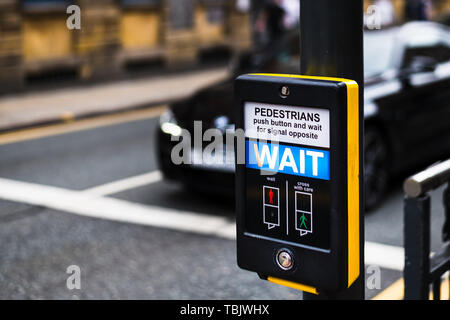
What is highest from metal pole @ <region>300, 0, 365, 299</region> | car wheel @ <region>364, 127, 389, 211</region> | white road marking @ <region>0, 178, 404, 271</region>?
metal pole @ <region>300, 0, 365, 299</region>

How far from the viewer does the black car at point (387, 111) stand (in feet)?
22.3

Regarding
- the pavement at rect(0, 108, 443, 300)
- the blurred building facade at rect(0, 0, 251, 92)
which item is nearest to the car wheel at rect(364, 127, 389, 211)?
the pavement at rect(0, 108, 443, 300)

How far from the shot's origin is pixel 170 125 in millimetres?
7133

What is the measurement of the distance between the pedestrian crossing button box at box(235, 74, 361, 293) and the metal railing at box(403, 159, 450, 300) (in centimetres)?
20

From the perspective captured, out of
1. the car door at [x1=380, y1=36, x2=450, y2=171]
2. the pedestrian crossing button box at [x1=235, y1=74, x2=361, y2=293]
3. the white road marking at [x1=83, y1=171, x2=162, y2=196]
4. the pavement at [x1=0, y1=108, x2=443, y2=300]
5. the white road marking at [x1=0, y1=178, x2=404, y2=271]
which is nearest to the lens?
the pedestrian crossing button box at [x1=235, y1=74, x2=361, y2=293]

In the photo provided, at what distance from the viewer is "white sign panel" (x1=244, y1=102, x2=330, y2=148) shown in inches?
97.1

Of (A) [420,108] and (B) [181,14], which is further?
(B) [181,14]

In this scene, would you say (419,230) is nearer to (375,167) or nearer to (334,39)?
(334,39)

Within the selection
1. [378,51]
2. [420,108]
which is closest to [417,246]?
[420,108]

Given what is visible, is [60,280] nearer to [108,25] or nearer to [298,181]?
[298,181]

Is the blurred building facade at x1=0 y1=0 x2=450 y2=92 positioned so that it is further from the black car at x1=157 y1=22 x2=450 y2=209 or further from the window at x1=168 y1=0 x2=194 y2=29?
the black car at x1=157 y1=22 x2=450 y2=209

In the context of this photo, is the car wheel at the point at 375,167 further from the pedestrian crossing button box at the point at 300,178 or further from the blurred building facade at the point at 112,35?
the blurred building facade at the point at 112,35

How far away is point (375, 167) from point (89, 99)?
8.00m

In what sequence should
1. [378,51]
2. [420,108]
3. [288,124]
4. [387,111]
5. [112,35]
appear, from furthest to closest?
[112,35] → [378,51] → [420,108] → [387,111] → [288,124]
